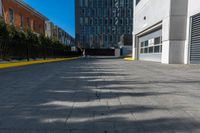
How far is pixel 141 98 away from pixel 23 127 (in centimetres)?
239

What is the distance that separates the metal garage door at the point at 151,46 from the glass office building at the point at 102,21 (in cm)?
4086

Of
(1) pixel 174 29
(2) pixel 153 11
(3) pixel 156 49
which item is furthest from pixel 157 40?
(1) pixel 174 29

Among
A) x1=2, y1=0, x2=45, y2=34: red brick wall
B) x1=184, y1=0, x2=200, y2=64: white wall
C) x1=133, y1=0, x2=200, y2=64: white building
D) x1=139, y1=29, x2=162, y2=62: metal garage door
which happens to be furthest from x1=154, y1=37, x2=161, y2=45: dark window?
x1=2, y1=0, x2=45, y2=34: red brick wall

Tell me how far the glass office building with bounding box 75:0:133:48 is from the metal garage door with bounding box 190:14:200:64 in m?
50.6

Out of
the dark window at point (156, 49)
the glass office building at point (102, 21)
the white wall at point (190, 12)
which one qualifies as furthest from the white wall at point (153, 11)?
the glass office building at point (102, 21)

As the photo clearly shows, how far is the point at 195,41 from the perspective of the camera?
427 inches

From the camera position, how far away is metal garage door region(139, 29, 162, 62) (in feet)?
49.3

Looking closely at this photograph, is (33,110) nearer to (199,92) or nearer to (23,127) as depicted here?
(23,127)

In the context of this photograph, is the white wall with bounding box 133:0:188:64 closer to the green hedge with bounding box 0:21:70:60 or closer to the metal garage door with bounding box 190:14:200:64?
the metal garage door with bounding box 190:14:200:64

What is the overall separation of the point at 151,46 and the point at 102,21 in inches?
1926

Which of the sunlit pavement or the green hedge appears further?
the green hedge

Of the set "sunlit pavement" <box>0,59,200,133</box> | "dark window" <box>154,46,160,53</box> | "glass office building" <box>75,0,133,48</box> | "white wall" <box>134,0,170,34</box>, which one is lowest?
"sunlit pavement" <box>0,59,200,133</box>

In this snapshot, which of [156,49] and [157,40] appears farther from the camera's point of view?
[156,49]

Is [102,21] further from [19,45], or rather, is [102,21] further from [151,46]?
[19,45]
